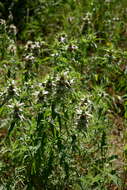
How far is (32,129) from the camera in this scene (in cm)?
315

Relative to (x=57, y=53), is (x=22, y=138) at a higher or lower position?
lower

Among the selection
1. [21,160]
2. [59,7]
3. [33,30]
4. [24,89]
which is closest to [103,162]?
[21,160]

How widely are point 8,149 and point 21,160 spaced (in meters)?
0.14

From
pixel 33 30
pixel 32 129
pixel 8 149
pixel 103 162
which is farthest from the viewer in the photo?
pixel 33 30

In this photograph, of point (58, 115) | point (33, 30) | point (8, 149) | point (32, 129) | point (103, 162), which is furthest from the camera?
point (33, 30)

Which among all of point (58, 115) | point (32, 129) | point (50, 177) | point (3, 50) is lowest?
point (50, 177)

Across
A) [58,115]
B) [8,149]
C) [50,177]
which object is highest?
[58,115]

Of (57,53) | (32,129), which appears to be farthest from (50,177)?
(57,53)

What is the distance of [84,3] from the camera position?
6.24 meters

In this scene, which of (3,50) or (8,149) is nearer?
(8,149)

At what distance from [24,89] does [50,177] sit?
2.59ft

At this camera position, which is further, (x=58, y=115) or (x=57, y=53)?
(x=57, y=53)

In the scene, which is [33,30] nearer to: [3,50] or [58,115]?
[3,50]

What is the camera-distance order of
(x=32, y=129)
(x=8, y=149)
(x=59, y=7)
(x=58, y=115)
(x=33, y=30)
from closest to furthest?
(x=58, y=115) < (x=32, y=129) < (x=8, y=149) < (x=33, y=30) < (x=59, y=7)
